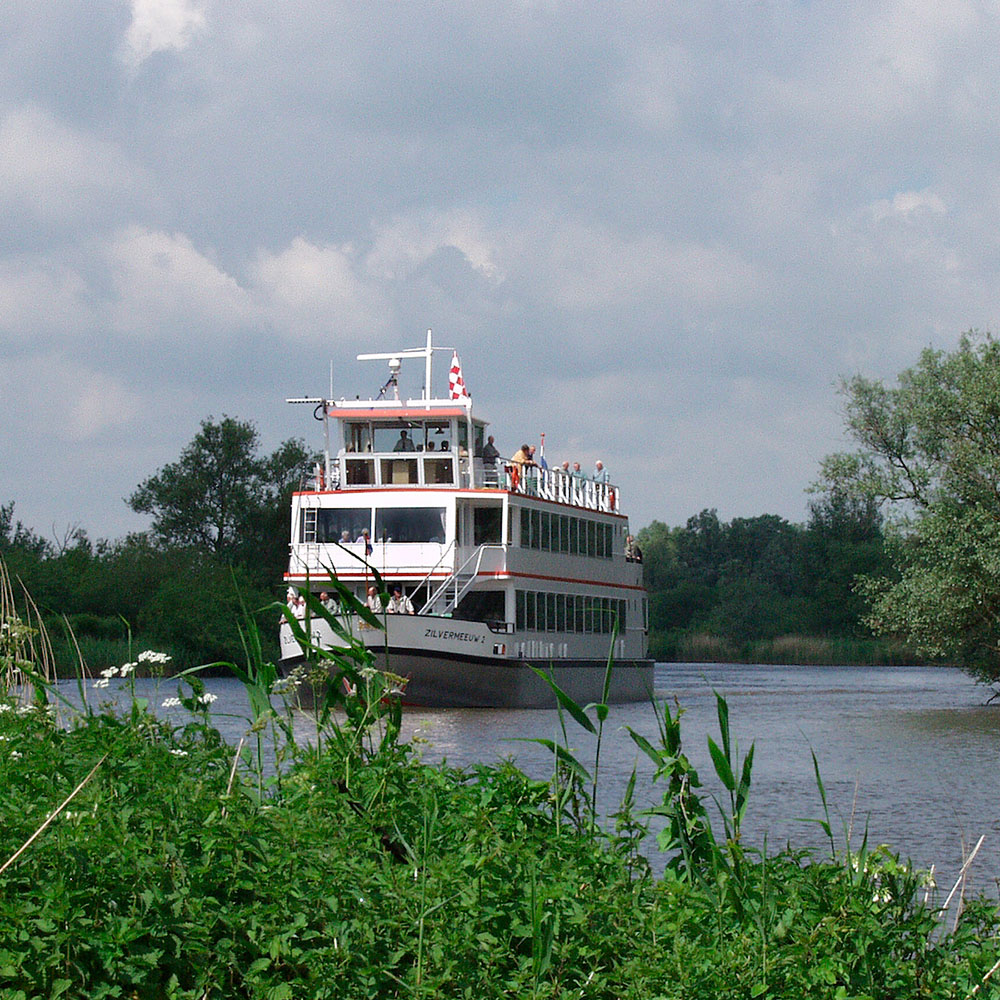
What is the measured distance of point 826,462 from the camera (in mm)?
31734

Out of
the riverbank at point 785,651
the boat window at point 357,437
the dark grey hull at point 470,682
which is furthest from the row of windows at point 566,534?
the riverbank at point 785,651

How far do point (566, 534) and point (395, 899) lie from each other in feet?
91.4

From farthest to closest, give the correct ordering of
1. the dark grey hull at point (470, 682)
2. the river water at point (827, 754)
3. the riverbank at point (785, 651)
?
1. the riverbank at point (785, 651)
2. the dark grey hull at point (470, 682)
3. the river water at point (827, 754)

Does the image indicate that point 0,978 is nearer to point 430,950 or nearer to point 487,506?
point 430,950

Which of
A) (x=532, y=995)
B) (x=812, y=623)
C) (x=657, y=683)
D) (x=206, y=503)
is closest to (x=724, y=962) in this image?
(x=532, y=995)

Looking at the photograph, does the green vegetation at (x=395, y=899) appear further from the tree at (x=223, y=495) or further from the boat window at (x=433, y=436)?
the tree at (x=223, y=495)

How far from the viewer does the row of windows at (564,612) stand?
3008 cm

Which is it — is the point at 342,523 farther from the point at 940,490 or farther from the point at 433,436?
the point at 940,490

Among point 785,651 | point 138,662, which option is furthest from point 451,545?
point 785,651

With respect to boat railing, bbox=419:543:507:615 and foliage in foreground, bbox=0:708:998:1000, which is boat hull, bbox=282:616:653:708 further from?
foliage in foreground, bbox=0:708:998:1000

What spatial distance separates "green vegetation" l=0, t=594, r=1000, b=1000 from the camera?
435 cm

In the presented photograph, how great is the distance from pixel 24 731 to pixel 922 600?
2557cm

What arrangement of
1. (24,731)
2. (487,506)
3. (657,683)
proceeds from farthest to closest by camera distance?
(657,683) → (487,506) → (24,731)

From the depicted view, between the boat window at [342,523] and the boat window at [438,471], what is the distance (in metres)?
1.83
